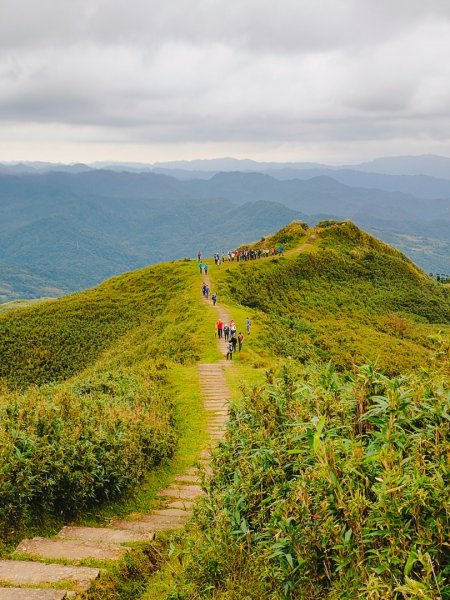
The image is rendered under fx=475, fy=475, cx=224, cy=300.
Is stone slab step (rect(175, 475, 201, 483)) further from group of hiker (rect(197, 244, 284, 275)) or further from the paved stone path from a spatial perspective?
group of hiker (rect(197, 244, 284, 275))

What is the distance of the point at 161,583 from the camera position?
7.77m

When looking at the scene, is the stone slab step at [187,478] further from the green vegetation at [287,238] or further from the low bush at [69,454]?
the green vegetation at [287,238]

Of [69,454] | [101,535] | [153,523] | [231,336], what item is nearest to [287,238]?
[231,336]

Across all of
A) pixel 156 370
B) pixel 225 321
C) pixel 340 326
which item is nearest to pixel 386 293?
pixel 340 326

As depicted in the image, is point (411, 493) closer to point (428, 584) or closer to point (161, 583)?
point (428, 584)

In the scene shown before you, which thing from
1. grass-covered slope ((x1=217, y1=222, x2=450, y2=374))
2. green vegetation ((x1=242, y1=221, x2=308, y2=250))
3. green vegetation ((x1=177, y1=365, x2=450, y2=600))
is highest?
green vegetation ((x1=242, y1=221, x2=308, y2=250))

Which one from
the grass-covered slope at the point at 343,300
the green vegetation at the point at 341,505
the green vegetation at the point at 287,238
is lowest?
the grass-covered slope at the point at 343,300

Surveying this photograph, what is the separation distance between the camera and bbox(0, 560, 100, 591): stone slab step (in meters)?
7.36

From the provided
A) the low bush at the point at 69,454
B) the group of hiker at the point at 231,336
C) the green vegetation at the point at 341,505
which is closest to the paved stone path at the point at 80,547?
the low bush at the point at 69,454

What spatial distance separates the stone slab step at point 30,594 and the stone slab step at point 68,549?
1294 mm

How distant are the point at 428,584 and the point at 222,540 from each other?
327cm

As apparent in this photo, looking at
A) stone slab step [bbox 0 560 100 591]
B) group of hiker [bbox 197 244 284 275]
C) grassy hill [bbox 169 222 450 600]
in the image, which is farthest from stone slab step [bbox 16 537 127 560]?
group of hiker [bbox 197 244 284 275]

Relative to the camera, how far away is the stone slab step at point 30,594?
6738mm

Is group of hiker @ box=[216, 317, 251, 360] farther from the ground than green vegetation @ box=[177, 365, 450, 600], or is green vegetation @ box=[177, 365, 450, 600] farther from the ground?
green vegetation @ box=[177, 365, 450, 600]
